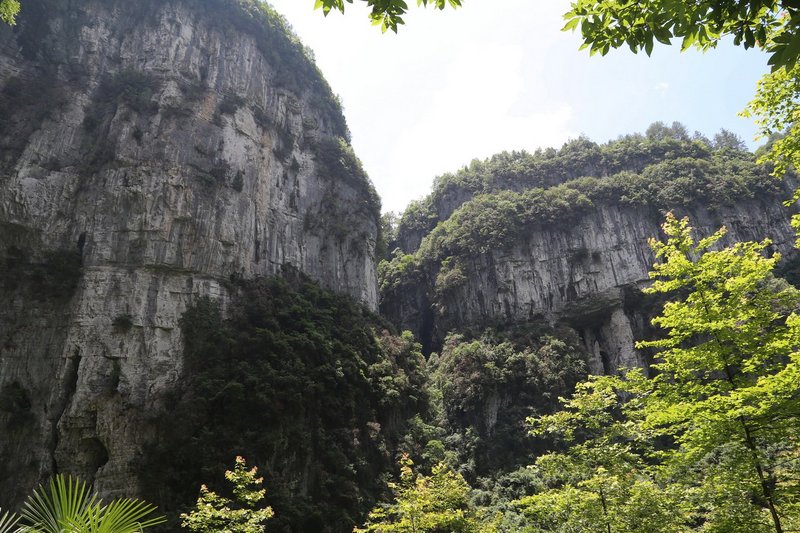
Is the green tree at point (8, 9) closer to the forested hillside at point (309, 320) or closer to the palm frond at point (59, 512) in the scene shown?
the forested hillside at point (309, 320)

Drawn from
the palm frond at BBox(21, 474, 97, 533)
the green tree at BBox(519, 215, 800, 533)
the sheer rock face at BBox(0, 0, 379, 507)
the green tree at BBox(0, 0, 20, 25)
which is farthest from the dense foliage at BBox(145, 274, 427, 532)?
the palm frond at BBox(21, 474, 97, 533)

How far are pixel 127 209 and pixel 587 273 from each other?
3470 cm

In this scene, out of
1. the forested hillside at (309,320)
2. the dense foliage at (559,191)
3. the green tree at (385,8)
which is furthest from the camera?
the dense foliage at (559,191)

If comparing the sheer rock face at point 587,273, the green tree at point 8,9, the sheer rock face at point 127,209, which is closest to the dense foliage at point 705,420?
the green tree at point 8,9

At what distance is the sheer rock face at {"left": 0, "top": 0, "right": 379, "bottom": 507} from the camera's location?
21.4m

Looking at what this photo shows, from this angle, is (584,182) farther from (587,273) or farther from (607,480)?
(607,480)

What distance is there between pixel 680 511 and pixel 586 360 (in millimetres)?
32751

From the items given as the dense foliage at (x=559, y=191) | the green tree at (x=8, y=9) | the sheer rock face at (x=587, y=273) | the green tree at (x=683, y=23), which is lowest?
the green tree at (x=683, y=23)

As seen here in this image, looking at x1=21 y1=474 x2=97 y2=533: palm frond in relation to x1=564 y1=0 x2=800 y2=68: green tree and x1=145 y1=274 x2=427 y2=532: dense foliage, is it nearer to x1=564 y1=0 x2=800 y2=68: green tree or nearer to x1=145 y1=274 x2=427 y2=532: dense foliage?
x1=564 y1=0 x2=800 y2=68: green tree

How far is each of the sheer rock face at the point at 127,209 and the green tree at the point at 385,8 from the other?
21.8 metres

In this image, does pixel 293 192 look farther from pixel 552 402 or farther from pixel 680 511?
pixel 680 511

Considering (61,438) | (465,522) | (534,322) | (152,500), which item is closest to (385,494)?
(152,500)

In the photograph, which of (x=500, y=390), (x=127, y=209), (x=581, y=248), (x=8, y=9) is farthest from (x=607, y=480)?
(x=581, y=248)

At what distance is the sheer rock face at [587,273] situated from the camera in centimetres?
4212
